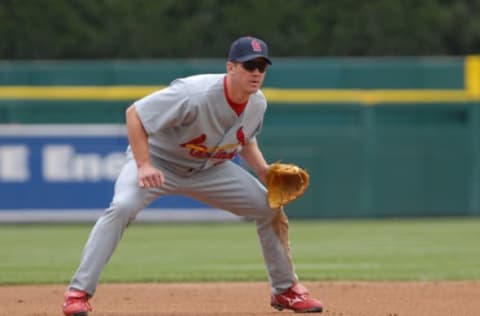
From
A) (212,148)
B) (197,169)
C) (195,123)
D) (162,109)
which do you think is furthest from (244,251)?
(162,109)

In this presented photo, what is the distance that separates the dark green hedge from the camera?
61.4 feet

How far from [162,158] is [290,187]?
69 cm

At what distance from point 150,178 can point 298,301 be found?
1.13 meters

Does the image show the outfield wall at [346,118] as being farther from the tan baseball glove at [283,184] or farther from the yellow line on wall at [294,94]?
the tan baseball glove at [283,184]

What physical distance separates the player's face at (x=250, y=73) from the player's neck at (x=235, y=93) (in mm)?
34

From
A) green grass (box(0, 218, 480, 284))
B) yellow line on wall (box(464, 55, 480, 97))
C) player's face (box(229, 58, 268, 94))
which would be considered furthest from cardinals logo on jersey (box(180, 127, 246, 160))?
yellow line on wall (box(464, 55, 480, 97))

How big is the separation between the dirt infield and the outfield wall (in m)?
7.66

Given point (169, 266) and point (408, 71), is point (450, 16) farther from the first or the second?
point (169, 266)

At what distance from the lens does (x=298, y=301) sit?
21.0 ft

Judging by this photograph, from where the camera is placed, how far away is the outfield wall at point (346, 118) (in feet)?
52.3

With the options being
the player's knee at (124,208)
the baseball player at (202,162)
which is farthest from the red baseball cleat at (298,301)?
the player's knee at (124,208)

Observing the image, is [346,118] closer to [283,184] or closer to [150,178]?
[283,184]

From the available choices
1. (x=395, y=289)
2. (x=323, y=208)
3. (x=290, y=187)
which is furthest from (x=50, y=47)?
(x=290, y=187)

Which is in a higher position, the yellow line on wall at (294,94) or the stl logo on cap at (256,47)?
the stl logo on cap at (256,47)
